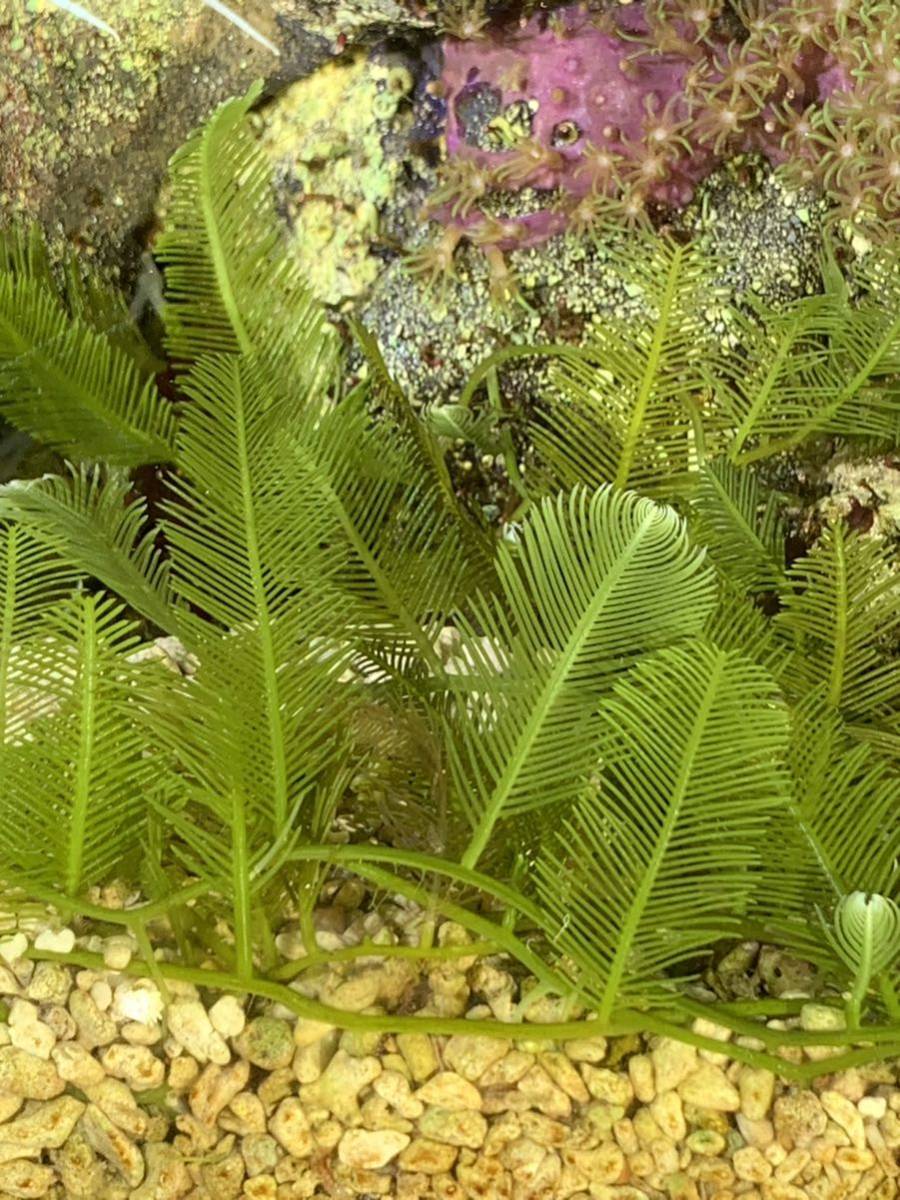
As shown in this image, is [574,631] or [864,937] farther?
[574,631]

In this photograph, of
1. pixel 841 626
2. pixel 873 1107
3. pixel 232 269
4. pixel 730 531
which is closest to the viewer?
pixel 873 1107

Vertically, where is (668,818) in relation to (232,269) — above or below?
below

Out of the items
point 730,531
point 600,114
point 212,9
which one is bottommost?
point 730,531

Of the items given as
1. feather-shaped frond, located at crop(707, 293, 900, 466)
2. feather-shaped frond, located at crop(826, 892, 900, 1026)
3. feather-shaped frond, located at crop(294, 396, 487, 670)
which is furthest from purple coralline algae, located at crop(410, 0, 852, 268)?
feather-shaped frond, located at crop(826, 892, 900, 1026)

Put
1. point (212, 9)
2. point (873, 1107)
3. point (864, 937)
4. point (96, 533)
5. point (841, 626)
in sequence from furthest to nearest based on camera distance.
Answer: point (212, 9) → point (841, 626) → point (96, 533) → point (873, 1107) → point (864, 937)

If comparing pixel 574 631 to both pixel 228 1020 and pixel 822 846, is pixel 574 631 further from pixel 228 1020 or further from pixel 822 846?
pixel 228 1020

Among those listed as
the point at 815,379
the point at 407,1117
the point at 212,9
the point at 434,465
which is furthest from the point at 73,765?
the point at 212,9

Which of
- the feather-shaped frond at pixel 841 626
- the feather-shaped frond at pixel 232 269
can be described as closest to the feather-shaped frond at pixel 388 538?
the feather-shaped frond at pixel 232 269
